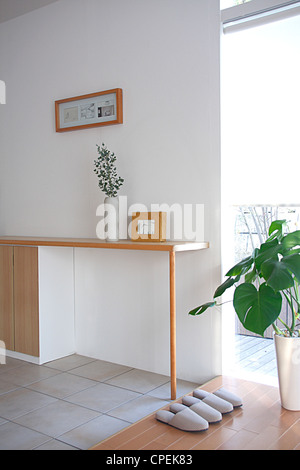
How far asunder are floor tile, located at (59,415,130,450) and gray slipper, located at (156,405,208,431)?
21 cm

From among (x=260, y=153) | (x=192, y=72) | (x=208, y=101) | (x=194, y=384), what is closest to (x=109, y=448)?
(x=194, y=384)

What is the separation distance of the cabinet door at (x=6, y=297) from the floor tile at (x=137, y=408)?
1.28m

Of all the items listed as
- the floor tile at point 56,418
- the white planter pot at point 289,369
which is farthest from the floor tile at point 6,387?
the white planter pot at point 289,369

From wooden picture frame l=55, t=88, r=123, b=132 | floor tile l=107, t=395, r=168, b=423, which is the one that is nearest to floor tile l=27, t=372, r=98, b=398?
floor tile l=107, t=395, r=168, b=423

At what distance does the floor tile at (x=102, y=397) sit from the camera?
2568mm

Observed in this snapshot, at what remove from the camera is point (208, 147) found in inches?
111

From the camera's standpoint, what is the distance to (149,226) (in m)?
2.87

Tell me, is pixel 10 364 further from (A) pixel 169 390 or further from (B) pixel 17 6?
(B) pixel 17 6

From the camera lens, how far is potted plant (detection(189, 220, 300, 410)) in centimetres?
212

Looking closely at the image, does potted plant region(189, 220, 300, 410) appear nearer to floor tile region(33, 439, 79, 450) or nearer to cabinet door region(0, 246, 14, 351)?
floor tile region(33, 439, 79, 450)

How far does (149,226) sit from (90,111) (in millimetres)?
Answer: 1036

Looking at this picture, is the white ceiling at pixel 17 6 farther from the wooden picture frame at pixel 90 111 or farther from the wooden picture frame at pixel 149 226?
the wooden picture frame at pixel 149 226

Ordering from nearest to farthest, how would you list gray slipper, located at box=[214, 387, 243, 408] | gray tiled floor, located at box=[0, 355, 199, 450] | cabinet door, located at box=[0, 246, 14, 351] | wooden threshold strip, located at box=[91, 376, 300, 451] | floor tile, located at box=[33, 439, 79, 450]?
wooden threshold strip, located at box=[91, 376, 300, 451]
floor tile, located at box=[33, 439, 79, 450]
gray tiled floor, located at box=[0, 355, 199, 450]
gray slipper, located at box=[214, 387, 243, 408]
cabinet door, located at box=[0, 246, 14, 351]

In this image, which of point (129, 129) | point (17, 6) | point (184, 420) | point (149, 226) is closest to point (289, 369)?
point (184, 420)
